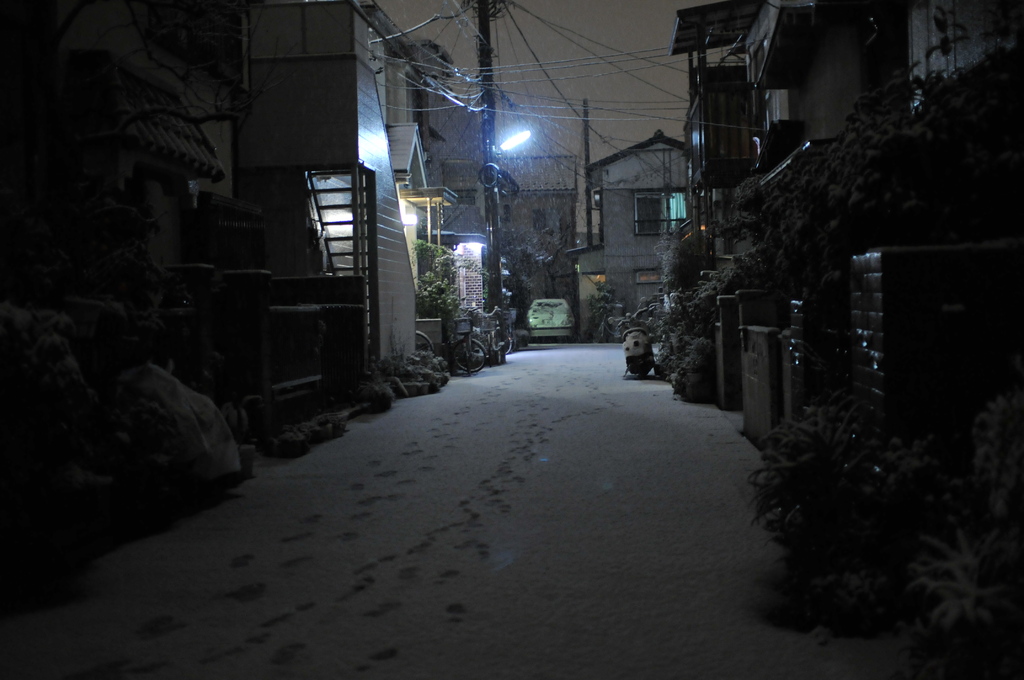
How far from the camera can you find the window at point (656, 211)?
3922cm

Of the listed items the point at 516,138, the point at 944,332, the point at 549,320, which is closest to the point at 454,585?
the point at 944,332

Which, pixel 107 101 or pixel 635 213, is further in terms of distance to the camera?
pixel 635 213

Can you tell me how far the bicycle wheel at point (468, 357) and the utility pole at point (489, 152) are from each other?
529 centimetres

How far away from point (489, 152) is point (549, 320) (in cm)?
1280

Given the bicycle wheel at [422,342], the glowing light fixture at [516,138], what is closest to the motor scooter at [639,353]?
the bicycle wheel at [422,342]

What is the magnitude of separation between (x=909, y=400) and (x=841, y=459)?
1.36 feet

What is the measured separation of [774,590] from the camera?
4.01m

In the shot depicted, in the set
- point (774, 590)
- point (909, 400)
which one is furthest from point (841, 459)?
Result: point (774, 590)

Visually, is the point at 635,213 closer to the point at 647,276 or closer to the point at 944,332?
the point at 647,276

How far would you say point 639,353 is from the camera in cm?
1616

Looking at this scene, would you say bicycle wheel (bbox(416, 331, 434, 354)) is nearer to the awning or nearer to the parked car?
the awning

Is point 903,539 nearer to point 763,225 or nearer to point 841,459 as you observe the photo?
point 841,459

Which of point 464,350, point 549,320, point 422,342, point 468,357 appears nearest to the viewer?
point 422,342

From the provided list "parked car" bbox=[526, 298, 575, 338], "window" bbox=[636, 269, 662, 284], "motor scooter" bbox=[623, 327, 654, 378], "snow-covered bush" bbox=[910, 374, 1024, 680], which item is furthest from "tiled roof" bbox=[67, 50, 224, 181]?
"window" bbox=[636, 269, 662, 284]
